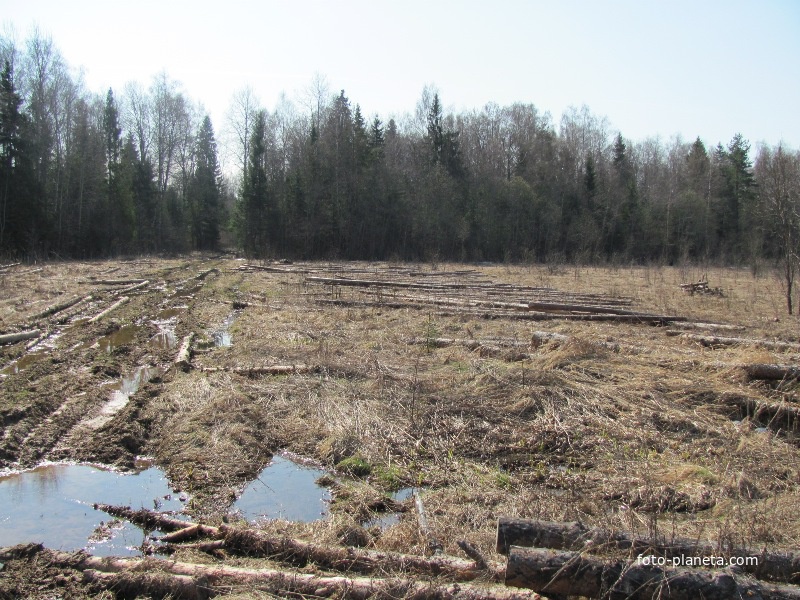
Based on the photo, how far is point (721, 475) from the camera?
18.0 feet

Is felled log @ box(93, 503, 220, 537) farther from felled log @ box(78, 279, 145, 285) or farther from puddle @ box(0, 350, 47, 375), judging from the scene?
felled log @ box(78, 279, 145, 285)

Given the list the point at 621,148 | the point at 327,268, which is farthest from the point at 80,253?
the point at 621,148

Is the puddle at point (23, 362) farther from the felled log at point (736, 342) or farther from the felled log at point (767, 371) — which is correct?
the felled log at point (736, 342)

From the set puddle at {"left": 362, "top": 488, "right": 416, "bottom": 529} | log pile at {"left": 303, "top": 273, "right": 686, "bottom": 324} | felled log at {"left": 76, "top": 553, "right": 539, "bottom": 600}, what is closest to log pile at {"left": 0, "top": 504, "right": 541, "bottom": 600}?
felled log at {"left": 76, "top": 553, "right": 539, "bottom": 600}

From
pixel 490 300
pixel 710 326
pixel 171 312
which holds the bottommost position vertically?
pixel 710 326

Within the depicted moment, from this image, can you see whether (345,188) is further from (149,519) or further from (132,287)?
(149,519)

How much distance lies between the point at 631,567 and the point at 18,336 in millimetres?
11855

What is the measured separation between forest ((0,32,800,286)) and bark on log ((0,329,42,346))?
25.7 metres

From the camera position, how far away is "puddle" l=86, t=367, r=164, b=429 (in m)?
7.05

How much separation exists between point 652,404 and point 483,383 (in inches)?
87.7

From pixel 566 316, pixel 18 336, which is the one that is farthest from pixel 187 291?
pixel 566 316

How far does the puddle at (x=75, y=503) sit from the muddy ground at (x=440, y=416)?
244mm

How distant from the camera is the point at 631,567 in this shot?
326 centimetres

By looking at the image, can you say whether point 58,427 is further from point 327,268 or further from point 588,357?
point 327,268
